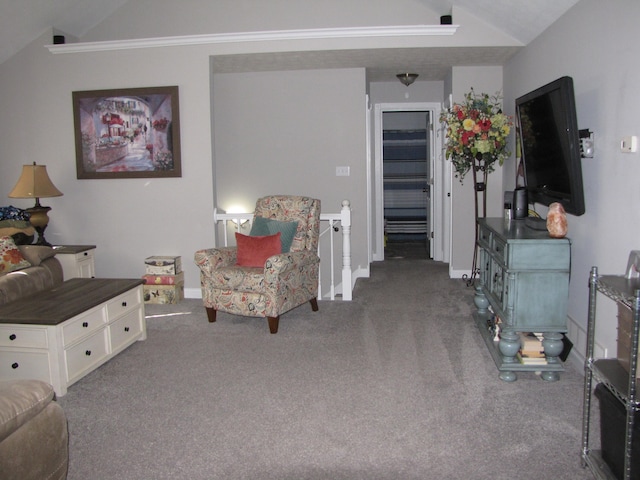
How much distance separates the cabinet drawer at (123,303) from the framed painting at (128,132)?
1633 mm

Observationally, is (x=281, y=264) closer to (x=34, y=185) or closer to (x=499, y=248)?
(x=499, y=248)

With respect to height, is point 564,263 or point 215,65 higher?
point 215,65

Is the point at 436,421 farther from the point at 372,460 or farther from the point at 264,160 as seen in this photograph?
the point at 264,160

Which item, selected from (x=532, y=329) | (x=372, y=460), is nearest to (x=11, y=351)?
(x=372, y=460)

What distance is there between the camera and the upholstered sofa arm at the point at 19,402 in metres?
1.75

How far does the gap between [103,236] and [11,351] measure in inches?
96.1

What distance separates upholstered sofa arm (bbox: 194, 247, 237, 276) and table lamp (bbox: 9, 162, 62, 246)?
5.37 ft

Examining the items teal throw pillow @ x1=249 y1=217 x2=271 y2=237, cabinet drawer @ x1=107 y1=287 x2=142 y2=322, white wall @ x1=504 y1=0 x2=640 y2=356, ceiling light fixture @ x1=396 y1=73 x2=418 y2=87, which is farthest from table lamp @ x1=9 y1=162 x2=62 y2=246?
white wall @ x1=504 y1=0 x2=640 y2=356

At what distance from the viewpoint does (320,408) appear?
2.98 metres

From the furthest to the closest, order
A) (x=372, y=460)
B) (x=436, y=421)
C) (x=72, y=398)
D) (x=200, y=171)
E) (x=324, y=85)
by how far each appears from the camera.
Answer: (x=324, y=85), (x=200, y=171), (x=72, y=398), (x=436, y=421), (x=372, y=460)

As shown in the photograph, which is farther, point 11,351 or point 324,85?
point 324,85

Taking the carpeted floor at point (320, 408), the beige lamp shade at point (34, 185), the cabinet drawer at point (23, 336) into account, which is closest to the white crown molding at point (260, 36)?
the beige lamp shade at point (34, 185)

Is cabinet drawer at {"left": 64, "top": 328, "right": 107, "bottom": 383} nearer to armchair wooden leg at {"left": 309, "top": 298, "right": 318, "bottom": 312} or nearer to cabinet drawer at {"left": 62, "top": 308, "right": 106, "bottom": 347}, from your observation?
cabinet drawer at {"left": 62, "top": 308, "right": 106, "bottom": 347}

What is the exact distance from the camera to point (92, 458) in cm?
252
